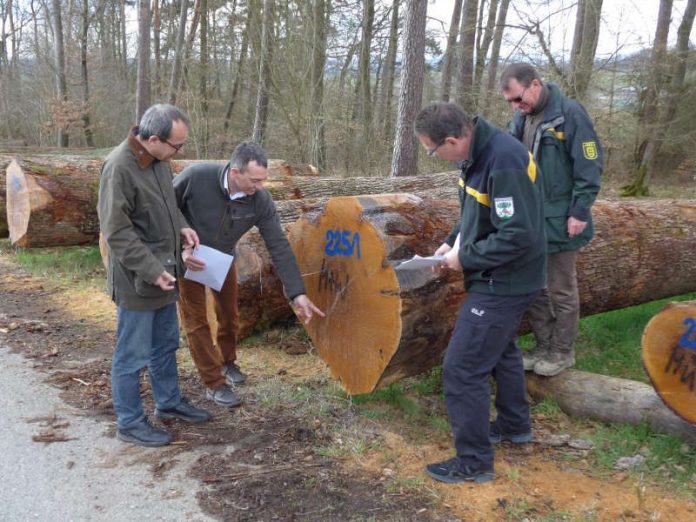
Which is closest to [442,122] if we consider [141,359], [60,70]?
[141,359]

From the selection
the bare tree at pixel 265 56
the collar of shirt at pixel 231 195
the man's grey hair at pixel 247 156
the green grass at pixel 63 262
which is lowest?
the green grass at pixel 63 262

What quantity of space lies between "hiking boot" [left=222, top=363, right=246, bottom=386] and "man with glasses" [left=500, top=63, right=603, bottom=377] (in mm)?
2188

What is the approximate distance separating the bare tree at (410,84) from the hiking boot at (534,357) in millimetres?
5127

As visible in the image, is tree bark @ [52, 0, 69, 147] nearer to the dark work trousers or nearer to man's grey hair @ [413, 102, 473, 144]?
man's grey hair @ [413, 102, 473, 144]

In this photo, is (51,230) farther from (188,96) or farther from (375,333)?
(188,96)

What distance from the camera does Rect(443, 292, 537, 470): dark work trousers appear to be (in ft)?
10.0

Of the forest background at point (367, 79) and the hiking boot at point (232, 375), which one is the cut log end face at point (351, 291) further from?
the forest background at point (367, 79)

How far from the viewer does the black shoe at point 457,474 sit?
3150 millimetres

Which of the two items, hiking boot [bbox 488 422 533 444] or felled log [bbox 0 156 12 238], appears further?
felled log [bbox 0 156 12 238]

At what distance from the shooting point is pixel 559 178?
3.85 meters

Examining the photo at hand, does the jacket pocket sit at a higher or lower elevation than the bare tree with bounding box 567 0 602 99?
lower

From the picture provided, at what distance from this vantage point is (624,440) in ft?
11.7

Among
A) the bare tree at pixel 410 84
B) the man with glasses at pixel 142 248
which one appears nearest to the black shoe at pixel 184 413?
the man with glasses at pixel 142 248

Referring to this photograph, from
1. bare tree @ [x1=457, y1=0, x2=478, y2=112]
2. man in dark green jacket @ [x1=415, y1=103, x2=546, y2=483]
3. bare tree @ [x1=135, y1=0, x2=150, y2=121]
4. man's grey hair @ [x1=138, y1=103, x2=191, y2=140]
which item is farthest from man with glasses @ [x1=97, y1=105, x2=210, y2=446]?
bare tree @ [x1=135, y1=0, x2=150, y2=121]
